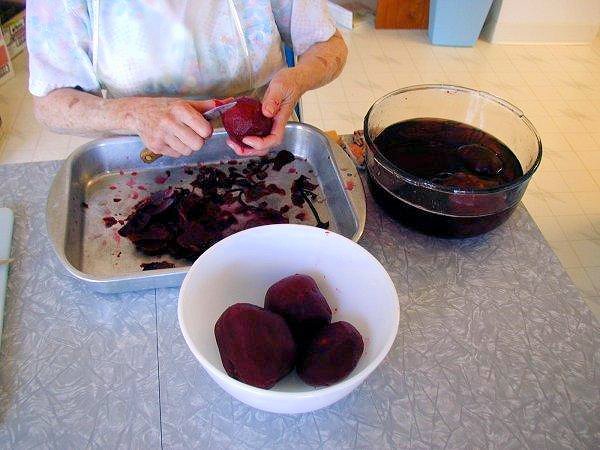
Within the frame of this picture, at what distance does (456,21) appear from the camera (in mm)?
2779

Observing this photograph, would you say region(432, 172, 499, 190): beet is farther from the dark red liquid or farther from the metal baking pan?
the metal baking pan

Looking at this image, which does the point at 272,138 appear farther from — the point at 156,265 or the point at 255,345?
the point at 255,345

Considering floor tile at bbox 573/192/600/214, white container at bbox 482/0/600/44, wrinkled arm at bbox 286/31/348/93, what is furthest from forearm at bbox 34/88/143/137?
white container at bbox 482/0/600/44

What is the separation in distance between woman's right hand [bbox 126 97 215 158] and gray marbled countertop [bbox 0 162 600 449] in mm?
256

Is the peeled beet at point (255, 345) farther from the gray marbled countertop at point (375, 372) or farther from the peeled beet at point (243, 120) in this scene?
the peeled beet at point (243, 120)

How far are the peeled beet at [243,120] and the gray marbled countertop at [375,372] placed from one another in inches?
11.7

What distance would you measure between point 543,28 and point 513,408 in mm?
2859

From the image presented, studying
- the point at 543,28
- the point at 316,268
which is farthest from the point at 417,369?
the point at 543,28

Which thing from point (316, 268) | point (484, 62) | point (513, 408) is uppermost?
point (316, 268)

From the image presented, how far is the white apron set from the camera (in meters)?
0.97

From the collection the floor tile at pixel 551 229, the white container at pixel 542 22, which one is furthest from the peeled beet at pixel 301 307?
the white container at pixel 542 22

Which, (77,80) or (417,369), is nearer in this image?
(417,369)

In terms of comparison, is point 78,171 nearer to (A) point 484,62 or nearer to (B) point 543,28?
(A) point 484,62

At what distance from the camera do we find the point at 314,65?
3.61ft
